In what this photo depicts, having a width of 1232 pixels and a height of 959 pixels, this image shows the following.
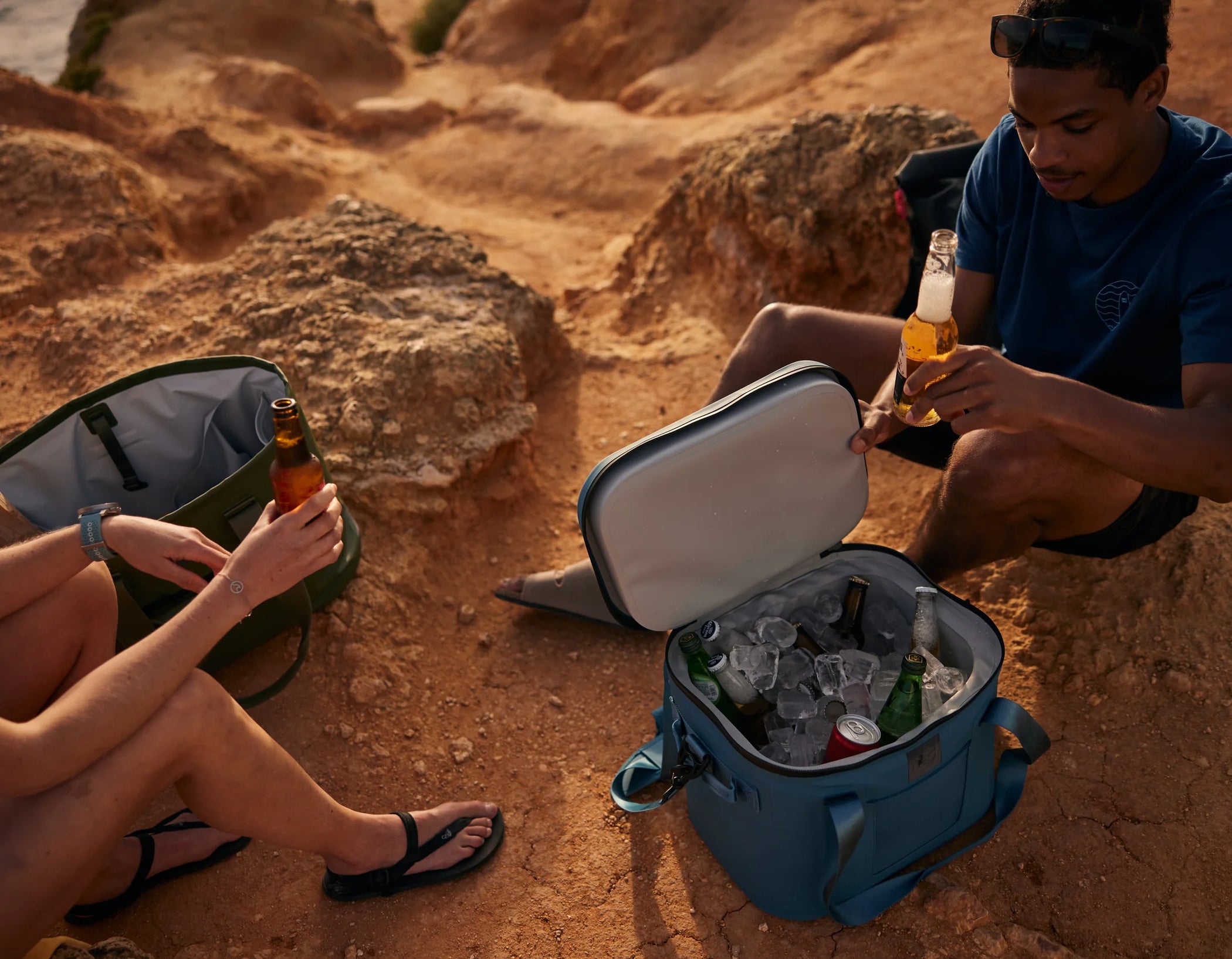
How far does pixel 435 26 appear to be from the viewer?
15.2 meters

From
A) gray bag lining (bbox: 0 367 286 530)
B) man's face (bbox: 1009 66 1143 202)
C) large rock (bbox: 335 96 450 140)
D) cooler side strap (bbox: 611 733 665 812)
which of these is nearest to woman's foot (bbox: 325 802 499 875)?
cooler side strap (bbox: 611 733 665 812)

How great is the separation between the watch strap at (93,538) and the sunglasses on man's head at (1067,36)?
8.05 feet

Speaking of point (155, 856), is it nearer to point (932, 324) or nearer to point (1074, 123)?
point (932, 324)

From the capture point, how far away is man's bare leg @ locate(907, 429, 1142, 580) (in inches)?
87.9

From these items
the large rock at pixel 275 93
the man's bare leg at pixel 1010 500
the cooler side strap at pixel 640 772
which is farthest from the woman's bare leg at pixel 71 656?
the large rock at pixel 275 93

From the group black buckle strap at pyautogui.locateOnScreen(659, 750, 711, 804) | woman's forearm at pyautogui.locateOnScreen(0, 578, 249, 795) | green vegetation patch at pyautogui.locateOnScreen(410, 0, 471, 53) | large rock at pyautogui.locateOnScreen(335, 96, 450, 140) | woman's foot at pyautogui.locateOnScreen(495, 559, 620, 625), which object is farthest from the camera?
green vegetation patch at pyautogui.locateOnScreen(410, 0, 471, 53)

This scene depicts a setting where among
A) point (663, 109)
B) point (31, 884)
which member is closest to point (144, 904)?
point (31, 884)

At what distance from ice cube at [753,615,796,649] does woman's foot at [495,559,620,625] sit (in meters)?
0.73

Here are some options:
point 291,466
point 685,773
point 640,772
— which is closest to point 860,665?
point 685,773

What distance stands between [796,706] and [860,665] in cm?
22

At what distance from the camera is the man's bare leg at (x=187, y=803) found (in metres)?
1.68

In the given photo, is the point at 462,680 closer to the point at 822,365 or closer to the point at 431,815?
the point at 431,815

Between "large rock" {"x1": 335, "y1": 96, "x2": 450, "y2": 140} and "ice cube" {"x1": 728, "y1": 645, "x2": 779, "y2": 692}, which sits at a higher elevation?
"large rock" {"x1": 335, "y1": 96, "x2": 450, "y2": 140}

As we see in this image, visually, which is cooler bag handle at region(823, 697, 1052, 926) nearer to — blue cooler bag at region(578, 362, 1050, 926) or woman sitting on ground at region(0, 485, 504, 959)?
blue cooler bag at region(578, 362, 1050, 926)
